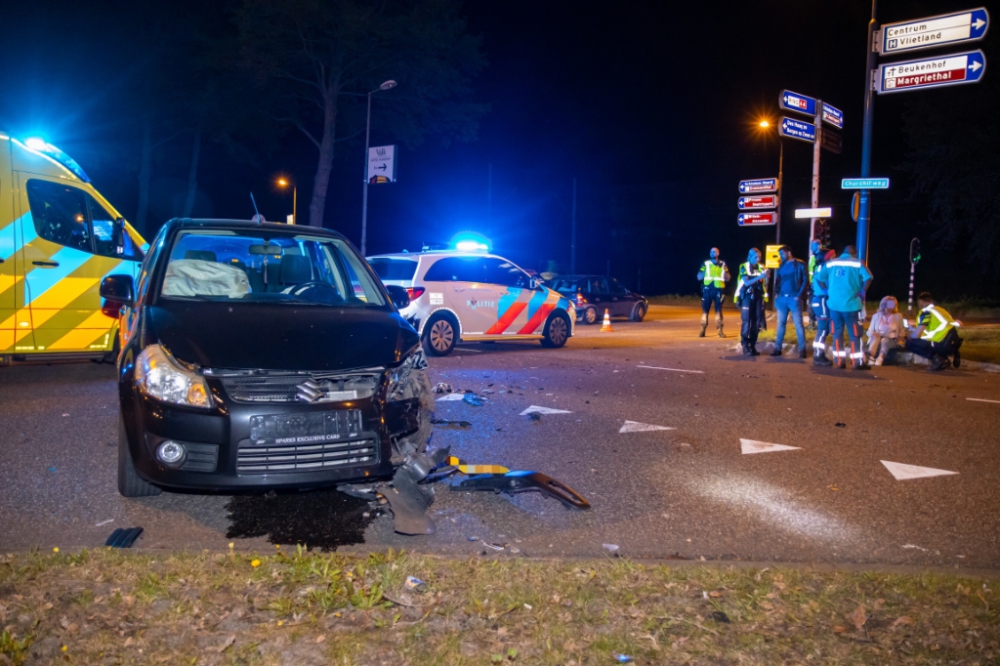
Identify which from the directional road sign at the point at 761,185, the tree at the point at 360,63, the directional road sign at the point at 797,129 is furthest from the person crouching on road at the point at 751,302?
the tree at the point at 360,63

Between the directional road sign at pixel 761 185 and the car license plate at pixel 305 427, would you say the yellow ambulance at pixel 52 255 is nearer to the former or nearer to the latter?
the car license plate at pixel 305 427

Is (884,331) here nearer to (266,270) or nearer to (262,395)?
(266,270)

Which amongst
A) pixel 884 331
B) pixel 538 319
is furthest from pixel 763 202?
pixel 884 331

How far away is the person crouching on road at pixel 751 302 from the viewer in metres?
14.5

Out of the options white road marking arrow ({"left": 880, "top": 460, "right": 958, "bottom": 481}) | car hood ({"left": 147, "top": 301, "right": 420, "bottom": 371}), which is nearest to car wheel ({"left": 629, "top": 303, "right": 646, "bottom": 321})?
white road marking arrow ({"left": 880, "top": 460, "right": 958, "bottom": 481})

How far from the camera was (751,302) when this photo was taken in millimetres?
14516

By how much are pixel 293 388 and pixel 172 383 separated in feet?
2.09

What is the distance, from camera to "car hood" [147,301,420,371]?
461cm

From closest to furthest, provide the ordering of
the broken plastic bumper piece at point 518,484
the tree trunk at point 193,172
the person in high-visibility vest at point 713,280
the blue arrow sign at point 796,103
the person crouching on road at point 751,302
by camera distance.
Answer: the broken plastic bumper piece at point 518,484 < the person crouching on road at point 751,302 < the person in high-visibility vest at point 713,280 < the blue arrow sign at point 796,103 < the tree trunk at point 193,172

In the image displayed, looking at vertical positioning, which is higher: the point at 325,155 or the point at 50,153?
the point at 325,155

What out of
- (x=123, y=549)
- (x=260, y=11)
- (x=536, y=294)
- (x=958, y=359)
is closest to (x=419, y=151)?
(x=260, y=11)

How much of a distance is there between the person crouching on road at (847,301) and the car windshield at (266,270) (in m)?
8.45

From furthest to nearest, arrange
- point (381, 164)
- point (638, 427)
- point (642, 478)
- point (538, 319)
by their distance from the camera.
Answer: point (381, 164), point (538, 319), point (638, 427), point (642, 478)

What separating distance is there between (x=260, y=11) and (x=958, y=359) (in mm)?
25247
